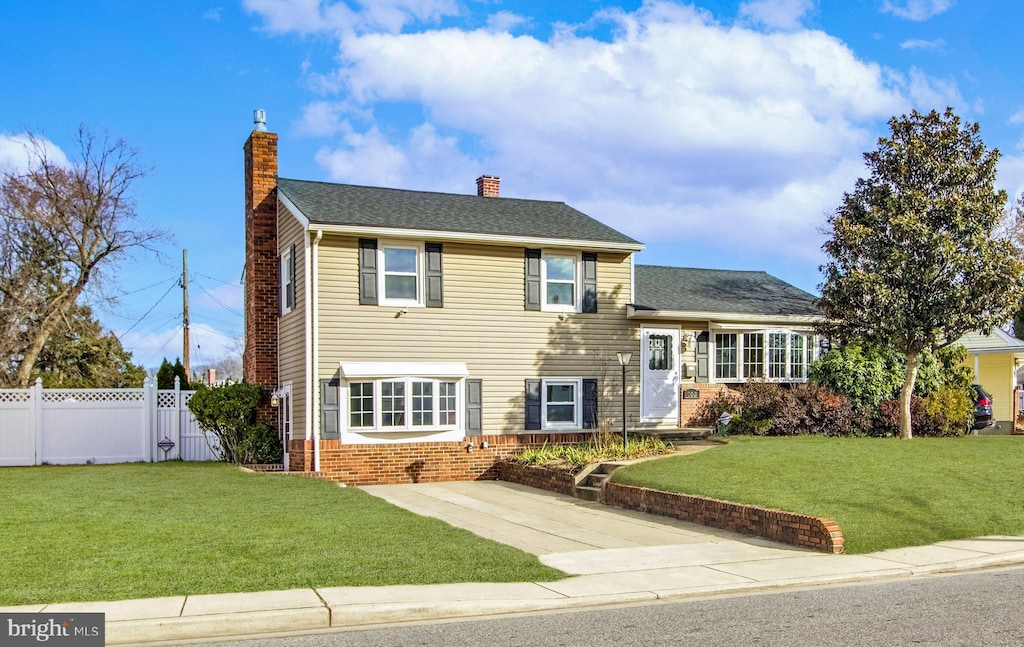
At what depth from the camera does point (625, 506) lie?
611 inches

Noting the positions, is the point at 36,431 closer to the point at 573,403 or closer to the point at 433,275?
the point at 433,275

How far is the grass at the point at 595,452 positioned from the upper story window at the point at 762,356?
4287 mm

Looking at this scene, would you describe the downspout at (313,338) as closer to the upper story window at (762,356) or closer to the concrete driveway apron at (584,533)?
the concrete driveway apron at (584,533)

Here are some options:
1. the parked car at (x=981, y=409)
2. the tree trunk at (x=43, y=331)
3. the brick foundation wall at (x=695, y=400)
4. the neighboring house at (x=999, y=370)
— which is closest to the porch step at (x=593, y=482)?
the brick foundation wall at (x=695, y=400)

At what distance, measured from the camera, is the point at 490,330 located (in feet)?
67.9

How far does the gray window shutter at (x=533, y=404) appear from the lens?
69.0 feet

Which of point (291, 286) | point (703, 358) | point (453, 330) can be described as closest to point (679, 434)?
point (703, 358)

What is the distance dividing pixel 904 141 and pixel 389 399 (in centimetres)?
1265

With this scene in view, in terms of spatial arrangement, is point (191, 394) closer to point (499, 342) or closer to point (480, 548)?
point (499, 342)

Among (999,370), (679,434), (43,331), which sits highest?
(43,331)

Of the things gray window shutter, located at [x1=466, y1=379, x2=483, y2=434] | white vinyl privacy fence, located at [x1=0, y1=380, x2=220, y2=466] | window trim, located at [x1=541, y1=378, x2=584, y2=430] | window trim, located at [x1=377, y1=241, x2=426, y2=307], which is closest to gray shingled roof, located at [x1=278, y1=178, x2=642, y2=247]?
window trim, located at [x1=377, y1=241, x2=426, y2=307]

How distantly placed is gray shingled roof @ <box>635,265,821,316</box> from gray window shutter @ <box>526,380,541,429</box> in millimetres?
3087

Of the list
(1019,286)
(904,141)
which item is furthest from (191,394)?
(1019,286)

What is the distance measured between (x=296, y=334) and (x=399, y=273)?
2.55 m
